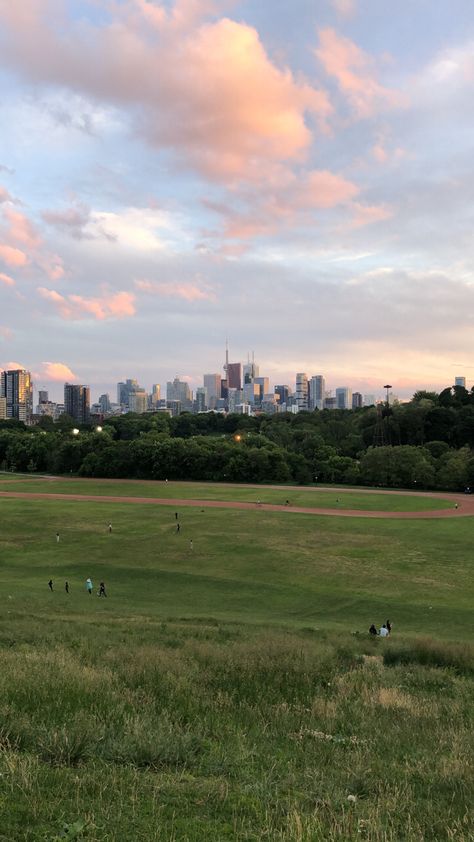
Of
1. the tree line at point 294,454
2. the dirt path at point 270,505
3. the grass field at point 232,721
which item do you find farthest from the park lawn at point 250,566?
the tree line at point 294,454

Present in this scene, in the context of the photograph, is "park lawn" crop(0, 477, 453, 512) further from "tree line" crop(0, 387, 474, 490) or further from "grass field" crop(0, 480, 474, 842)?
"grass field" crop(0, 480, 474, 842)

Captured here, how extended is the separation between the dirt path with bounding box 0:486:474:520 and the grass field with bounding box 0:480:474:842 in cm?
3082

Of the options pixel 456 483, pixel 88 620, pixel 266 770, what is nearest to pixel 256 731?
pixel 266 770

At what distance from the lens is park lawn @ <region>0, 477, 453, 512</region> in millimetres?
67438

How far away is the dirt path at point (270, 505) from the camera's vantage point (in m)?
60.5

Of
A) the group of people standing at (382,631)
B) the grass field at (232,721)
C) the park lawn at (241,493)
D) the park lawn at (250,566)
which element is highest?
the grass field at (232,721)

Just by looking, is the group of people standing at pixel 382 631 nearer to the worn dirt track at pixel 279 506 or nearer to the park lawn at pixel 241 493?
the worn dirt track at pixel 279 506

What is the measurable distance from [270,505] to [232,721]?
5740 cm

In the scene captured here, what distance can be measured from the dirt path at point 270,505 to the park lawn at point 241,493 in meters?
1.92

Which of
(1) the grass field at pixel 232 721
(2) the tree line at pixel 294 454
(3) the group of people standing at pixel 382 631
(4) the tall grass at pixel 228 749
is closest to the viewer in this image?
(4) the tall grass at pixel 228 749

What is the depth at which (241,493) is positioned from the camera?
7719cm

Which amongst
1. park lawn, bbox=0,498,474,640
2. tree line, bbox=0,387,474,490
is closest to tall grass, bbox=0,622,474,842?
park lawn, bbox=0,498,474,640

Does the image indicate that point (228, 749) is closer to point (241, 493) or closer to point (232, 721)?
point (232, 721)

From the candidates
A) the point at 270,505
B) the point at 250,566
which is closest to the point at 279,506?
the point at 270,505
